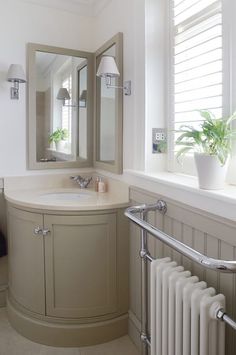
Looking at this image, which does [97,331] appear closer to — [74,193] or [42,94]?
[74,193]

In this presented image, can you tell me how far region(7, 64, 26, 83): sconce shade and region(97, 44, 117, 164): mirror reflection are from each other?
1.92ft

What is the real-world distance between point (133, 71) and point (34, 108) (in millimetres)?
843

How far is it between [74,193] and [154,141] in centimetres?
79

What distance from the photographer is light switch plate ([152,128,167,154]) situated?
1886 mm

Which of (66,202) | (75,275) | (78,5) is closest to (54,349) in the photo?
(75,275)

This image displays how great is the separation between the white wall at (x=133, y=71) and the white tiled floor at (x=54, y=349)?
1.08m

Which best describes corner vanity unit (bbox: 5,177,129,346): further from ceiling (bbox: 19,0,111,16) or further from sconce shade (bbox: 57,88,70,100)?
ceiling (bbox: 19,0,111,16)

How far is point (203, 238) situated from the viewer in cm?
129

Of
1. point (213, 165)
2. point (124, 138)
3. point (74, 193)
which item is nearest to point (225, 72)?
point (213, 165)

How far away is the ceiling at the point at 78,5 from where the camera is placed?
2367 millimetres

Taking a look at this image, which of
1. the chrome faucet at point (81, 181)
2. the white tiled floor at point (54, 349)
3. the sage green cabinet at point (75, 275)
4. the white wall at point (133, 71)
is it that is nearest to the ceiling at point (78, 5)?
the white wall at point (133, 71)

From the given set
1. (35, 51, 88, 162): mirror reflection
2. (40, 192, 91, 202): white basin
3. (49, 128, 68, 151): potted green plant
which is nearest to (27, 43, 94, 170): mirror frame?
(35, 51, 88, 162): mirror reflection

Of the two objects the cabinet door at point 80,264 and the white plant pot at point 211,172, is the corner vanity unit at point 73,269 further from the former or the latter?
the white plant pot at point 211,172

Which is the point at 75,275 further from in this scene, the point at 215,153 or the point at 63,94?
the point at 63,94
